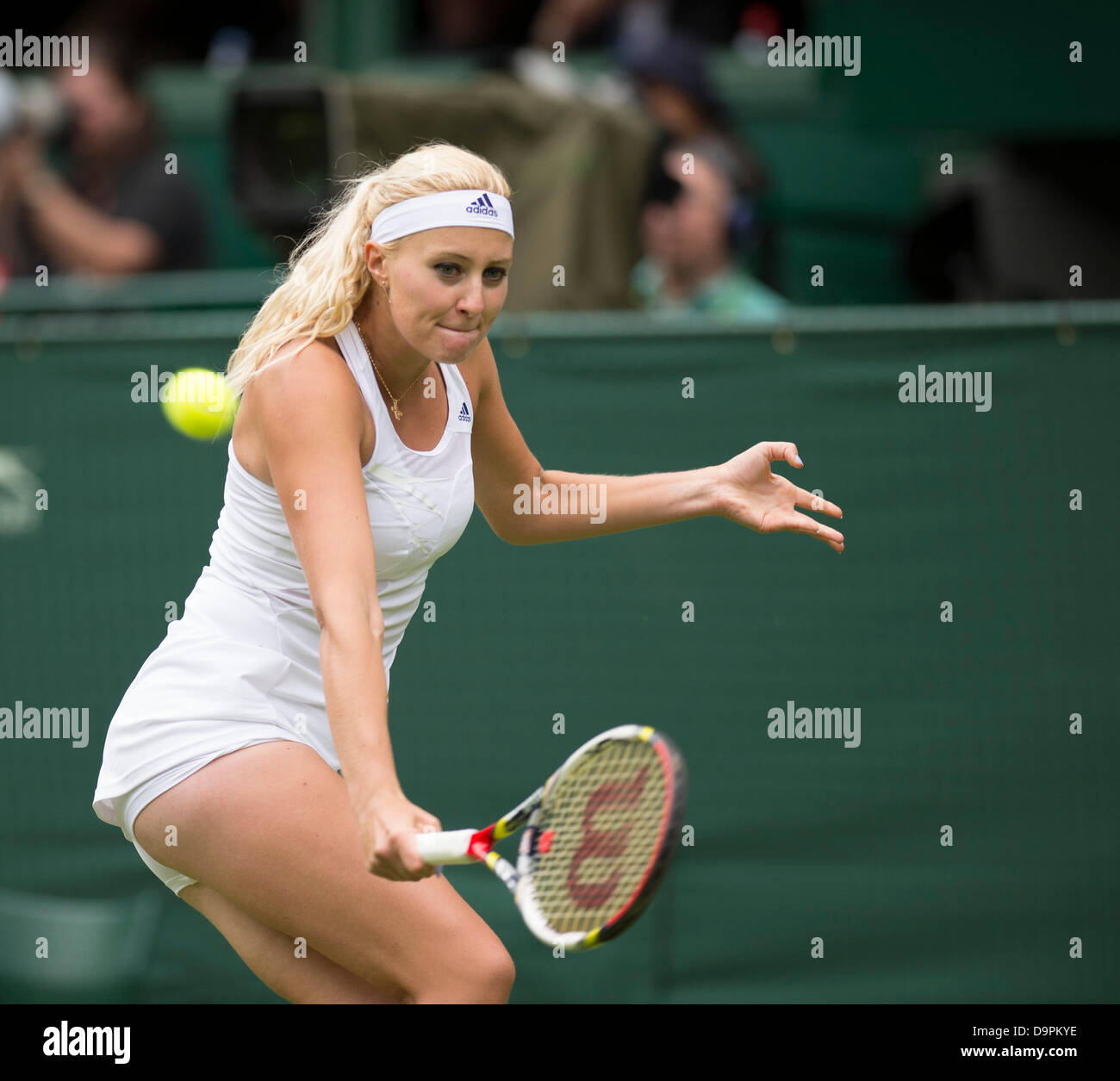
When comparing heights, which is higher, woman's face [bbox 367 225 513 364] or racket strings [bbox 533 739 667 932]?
woman's face [bbox 367 225 513 364]

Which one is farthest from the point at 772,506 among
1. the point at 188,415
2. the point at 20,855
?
the point at 20,855

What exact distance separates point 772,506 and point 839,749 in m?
1.54

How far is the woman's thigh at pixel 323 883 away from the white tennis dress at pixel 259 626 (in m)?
0.08

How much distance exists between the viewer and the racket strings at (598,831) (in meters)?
2.43

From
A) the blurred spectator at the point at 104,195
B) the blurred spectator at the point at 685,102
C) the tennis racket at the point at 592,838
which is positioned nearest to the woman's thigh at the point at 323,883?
the tennis racket at the point at 592,838

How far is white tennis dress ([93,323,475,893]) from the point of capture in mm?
2693

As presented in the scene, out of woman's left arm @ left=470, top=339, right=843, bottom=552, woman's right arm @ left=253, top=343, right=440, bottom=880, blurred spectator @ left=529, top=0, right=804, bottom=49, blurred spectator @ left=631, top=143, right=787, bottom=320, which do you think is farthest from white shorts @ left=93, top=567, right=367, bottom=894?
blurred spectator @ left=529, top=0, right=804, bottom=49

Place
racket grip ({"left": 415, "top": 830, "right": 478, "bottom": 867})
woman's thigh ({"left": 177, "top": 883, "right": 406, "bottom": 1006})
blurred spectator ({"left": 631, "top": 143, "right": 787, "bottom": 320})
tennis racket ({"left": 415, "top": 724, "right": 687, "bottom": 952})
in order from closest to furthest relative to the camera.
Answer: racket grip ({"left": 415, "top": 830, "right": 478, "bottom": 867})
tennis racket ({"left": 415, "top": 724, "right": 687, "bottom": 952})
woman's thigh ({"left": 177, "top": 883, "right": 406, "bottom": 1006})
blurred spectator ({"left": 631, "top": 143, "right": 787, "bottom": 320})

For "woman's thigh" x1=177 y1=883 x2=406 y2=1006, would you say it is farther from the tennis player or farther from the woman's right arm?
the woman's right arm

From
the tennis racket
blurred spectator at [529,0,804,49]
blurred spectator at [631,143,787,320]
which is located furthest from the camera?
blurred spectator at [529,0,804,49]

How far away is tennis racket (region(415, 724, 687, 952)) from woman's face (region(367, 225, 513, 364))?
29.8 inches

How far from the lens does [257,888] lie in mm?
Result: 2611
